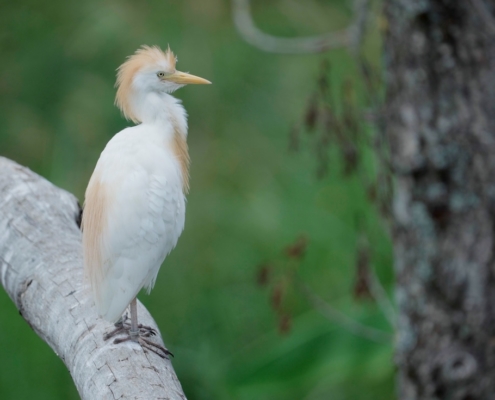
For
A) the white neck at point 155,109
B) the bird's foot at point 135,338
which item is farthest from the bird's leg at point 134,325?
the white neck at point 155,109

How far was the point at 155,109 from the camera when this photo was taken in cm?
115

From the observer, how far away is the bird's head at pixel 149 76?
1.14 m

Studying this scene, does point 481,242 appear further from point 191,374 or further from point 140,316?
point 191,374

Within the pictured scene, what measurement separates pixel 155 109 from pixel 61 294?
329 mm

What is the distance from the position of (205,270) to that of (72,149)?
643 millimetres

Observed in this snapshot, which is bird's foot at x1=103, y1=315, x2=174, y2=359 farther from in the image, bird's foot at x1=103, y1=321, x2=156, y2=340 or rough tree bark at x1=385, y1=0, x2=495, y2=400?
rough tree bark at x1=385, y1=0, x2=495, y2=400

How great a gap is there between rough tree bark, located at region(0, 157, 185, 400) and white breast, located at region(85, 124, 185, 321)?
7 cm

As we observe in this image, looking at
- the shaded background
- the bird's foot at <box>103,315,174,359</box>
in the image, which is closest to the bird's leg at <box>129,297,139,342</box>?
the bird's foot at <box>103,315,174,359</box>

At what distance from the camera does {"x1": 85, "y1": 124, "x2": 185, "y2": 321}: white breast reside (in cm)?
104

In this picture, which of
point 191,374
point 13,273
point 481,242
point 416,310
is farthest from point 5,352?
point 481,242

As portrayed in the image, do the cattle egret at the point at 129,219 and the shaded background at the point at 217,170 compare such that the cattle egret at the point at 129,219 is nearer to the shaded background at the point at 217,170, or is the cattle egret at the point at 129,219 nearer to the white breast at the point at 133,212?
the white breast at the point at 133,212

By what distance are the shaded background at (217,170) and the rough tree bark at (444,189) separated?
89 cm

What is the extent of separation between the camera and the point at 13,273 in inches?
45.1

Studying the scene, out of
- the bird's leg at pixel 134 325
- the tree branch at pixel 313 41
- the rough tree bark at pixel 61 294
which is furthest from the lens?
the tree branch at pixel 313 41
